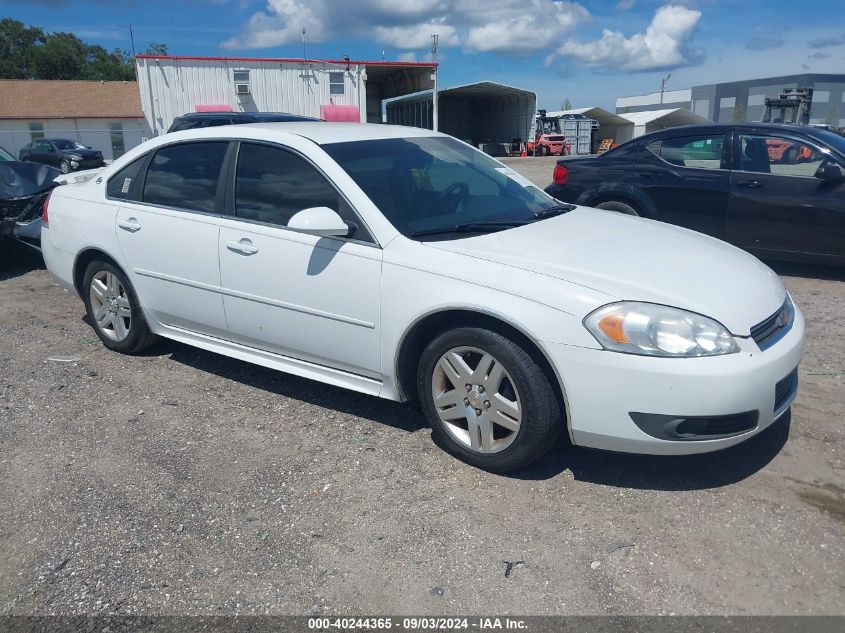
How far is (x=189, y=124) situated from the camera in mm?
12984

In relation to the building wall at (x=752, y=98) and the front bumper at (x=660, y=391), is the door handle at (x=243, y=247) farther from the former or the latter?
the building wall at (x=752, y=98)

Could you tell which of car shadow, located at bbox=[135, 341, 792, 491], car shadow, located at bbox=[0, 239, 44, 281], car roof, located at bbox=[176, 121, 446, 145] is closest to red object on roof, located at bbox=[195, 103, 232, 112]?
car shadow, located at bbox=[0, 239, 44, 281]

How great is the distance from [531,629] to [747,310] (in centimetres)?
171

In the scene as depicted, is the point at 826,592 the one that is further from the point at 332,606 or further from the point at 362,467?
the point at 362,467

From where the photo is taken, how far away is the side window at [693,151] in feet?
23.0

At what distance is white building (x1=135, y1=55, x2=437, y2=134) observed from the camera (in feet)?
92.0

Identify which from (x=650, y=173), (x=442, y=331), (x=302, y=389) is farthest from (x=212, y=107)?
(x=442, y=331)

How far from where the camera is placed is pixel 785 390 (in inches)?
126

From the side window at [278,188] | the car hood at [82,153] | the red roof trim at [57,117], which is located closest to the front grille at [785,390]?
the side window at [278,188]

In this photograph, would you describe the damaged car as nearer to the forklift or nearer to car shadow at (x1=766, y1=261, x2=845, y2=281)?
car shadow at (x1=766, y1=261, x2=845, y2=281)

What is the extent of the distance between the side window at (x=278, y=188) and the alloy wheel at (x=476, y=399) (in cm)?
92

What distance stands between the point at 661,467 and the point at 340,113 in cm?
2918

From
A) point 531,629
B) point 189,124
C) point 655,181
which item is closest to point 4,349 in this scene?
point 531,629

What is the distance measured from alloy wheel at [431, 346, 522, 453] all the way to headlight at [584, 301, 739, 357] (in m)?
0.50
